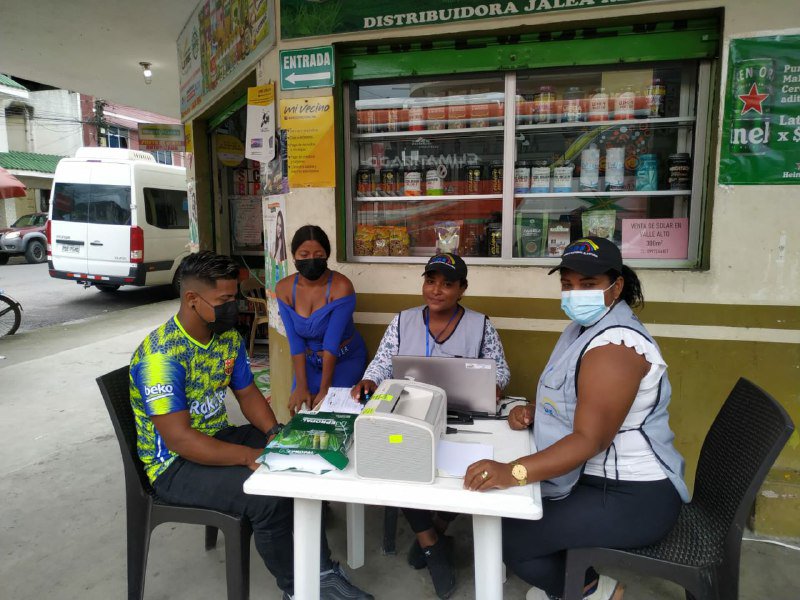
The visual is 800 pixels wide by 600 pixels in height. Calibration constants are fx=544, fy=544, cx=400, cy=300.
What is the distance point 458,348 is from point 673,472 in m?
0.99

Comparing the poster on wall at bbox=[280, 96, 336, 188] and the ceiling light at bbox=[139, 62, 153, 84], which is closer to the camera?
the poster on wall at bbox=[280, 96, 336, 188]

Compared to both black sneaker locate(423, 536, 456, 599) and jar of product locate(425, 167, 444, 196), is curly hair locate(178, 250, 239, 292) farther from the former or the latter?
jar of product locate(425, 167, 444, 196)

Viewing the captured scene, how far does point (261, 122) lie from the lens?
3496 millimetres

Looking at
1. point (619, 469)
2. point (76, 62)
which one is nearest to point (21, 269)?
point (76, 62)

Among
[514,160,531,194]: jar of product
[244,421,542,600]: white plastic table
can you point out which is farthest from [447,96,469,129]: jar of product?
[244,421,542,600]: white plastic table

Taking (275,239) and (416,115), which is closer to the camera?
(416,115)

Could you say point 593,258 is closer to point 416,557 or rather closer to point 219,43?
point 416,557

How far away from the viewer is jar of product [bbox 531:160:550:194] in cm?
317

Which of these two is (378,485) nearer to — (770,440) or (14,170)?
(770,440)

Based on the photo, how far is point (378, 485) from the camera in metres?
1.51

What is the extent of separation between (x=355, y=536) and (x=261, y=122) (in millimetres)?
2545

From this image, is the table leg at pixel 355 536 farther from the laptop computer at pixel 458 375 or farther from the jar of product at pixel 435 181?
the jar of product at pixel 435 181

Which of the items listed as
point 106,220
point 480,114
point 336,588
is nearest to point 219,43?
point 480,114

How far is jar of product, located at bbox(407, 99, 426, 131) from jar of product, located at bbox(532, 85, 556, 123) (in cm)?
68
